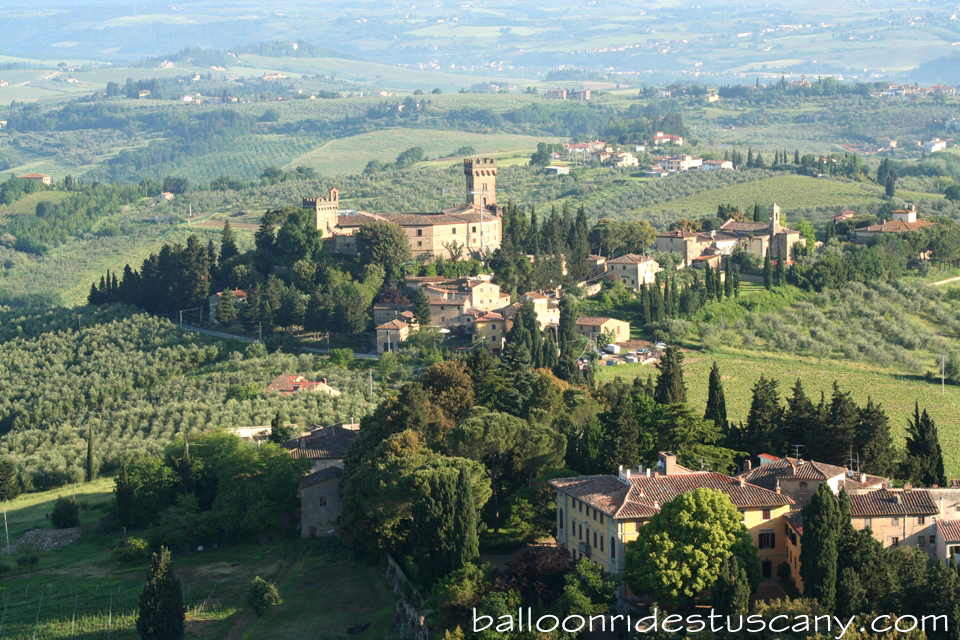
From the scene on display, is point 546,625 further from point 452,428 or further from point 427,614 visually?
point 452,428

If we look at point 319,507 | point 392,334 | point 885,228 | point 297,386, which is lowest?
point 297,386

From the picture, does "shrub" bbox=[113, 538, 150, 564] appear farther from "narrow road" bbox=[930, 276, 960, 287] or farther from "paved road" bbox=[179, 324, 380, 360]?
"narrow road" bbox=[930, 276, 960, 287]

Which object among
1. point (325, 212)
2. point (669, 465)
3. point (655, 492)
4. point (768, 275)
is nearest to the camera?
point (655, 492)

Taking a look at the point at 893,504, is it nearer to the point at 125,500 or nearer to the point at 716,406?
the point at 716,406

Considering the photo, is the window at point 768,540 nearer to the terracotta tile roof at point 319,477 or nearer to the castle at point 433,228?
the terracotta tile roof at point 319,477

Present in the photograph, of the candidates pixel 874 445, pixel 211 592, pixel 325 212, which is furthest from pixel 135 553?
pixel 325 212

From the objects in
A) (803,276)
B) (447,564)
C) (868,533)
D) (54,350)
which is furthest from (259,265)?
(868,533)

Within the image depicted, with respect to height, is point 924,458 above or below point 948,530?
below

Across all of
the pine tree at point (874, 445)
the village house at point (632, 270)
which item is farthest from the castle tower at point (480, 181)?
the pine tree at point (874, 445)
